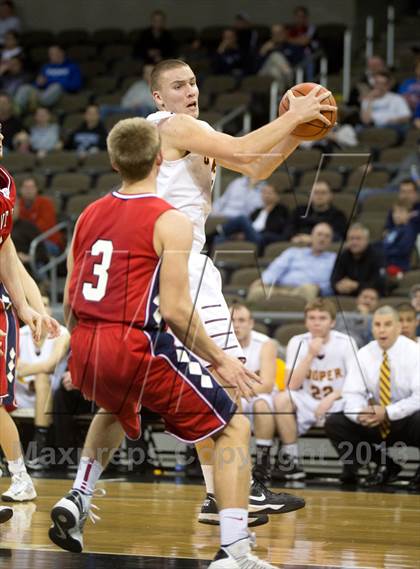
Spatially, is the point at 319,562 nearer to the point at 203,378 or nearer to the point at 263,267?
the point at 203,378

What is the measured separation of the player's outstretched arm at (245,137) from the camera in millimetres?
4520

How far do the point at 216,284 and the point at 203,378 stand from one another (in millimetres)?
1064

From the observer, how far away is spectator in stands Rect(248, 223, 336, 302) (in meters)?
9.27

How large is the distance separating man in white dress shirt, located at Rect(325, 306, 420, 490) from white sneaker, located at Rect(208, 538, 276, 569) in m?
3.41

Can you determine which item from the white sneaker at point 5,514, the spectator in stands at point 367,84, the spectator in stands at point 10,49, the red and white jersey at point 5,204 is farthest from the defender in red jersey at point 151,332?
the spectator in stands at point 10,49

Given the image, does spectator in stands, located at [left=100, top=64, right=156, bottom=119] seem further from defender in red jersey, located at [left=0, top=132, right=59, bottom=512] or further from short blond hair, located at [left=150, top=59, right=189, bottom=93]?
short blond hair, located at [left=150, top=59, right=189, bottom=93]

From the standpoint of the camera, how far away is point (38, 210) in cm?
1173

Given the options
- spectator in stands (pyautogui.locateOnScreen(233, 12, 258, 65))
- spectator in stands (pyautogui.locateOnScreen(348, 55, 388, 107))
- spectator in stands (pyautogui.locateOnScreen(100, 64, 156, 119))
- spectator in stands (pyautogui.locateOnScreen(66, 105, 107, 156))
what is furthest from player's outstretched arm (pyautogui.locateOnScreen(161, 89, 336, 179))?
spectator in stands (pyautogui.locateOnScreen(233, 12, 258, 65))

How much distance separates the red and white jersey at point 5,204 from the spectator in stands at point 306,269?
4.14 m

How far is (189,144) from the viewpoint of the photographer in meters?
4.70

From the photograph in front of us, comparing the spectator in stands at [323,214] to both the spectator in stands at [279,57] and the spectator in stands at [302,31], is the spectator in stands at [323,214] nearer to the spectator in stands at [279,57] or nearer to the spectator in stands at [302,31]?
the spectator in stands at [279,57]

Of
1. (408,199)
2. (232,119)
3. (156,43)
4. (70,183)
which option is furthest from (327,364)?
(156,43)

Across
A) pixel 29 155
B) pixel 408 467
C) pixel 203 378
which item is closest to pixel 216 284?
pixel 203 378

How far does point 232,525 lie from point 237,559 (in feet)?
0.39
